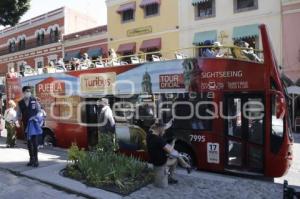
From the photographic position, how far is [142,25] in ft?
82.0

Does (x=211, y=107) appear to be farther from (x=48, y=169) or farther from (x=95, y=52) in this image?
(x=95, y=52)

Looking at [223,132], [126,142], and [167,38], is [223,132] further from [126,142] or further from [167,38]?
[167,38]

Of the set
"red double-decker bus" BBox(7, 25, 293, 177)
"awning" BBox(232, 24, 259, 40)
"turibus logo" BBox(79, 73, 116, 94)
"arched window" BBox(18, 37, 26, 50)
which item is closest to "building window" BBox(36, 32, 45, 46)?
"arched window" BBox(18, 37, 26, 50)

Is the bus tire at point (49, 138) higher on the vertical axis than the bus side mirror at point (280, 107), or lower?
lower

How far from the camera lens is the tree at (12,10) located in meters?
9.78

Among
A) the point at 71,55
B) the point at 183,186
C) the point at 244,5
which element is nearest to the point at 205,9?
the point at 244,5

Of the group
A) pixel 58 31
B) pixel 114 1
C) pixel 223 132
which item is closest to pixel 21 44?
pixel 58 31

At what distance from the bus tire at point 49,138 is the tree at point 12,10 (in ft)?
15.5

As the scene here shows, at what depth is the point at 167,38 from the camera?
2384 cm

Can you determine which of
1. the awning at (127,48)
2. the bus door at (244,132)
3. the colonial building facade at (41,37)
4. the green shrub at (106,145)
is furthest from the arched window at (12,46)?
the bus door at (244,132)

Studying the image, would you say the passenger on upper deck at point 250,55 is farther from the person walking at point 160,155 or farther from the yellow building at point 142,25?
the yellow building at point 142,25

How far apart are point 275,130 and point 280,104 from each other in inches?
27.3

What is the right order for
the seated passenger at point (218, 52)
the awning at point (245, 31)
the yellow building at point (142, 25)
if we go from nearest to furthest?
the seated passenger at point (218, 52), the awning at point (245, 31), the yellow building at point (142, 25)

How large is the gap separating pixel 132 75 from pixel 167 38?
1349 cm
